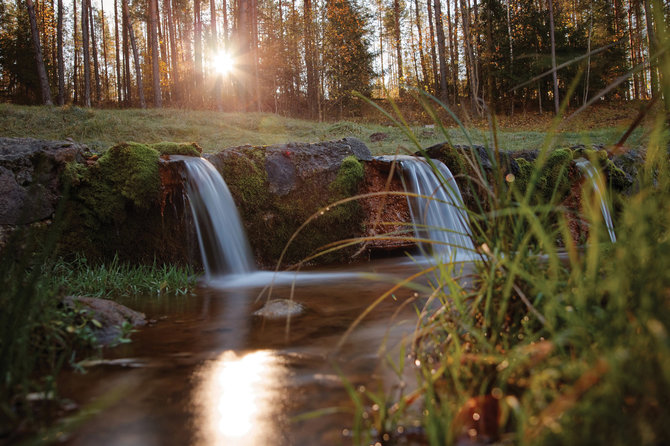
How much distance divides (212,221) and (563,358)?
16.0 ft

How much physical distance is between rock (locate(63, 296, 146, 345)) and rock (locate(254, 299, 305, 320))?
0.84 meters

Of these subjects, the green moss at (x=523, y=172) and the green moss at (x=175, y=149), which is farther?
the green moss at (x=523, y=172)

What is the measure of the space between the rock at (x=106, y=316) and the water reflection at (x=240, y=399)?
2.52 feet

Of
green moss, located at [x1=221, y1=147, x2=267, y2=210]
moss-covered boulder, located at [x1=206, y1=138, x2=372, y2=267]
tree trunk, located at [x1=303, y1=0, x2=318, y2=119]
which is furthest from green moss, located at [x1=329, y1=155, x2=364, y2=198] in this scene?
tree trunk, located at [x1=303, y1=0, x2=318, y2=119]

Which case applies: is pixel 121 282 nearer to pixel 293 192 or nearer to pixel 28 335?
pixel 28 335

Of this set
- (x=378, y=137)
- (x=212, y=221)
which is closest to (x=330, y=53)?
(x=378, y=137)

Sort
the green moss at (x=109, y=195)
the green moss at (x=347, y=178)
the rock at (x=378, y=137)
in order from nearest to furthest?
1. the green moss at (x=109, y=195)
2. the green moss at (x=347, y=178)
3. the rock at (x=378, y=137)

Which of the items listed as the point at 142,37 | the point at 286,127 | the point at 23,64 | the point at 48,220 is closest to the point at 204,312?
the point at 48,220

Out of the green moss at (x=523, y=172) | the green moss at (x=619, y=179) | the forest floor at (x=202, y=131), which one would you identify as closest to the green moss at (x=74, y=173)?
the forest floor at (x=202, y=131)

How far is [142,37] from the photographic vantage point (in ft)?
133

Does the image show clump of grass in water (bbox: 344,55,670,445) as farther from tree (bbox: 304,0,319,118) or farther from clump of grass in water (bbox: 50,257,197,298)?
tree (bbox: 304,0,319,118)

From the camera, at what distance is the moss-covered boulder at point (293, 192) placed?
6.19 metres

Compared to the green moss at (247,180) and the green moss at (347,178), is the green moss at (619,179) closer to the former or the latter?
the green moss at (347,178)

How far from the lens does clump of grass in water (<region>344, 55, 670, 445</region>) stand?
2.96 ft
